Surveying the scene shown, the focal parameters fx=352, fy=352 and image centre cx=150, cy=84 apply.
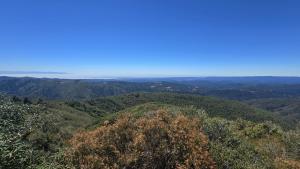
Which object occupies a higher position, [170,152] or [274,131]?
[170,152]

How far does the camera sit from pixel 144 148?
37.2ft

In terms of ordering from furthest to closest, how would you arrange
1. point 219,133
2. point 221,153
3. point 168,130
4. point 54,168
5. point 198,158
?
point 219,133, point 221,153, point 54,168, point 168,130, point 198,158

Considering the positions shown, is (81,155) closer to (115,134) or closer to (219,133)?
(115,134)

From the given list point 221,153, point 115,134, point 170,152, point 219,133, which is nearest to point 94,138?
point 115,134

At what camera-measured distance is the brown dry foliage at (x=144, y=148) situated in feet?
35.4

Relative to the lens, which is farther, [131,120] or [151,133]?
[131,120]

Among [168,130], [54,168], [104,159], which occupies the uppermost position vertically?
[168,130]

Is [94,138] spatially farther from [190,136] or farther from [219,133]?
[219,133]

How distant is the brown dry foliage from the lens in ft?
35.4

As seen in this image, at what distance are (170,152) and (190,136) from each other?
0.83 metres

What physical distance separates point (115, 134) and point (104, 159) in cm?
139

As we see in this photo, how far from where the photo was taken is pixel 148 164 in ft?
37.1

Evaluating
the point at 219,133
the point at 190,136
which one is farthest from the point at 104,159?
the point at 219,133

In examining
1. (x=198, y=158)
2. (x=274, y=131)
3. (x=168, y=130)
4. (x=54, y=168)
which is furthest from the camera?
(x=274, y=131)
